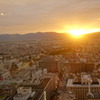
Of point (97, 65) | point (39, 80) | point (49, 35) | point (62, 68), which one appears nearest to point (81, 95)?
point (39, 80)

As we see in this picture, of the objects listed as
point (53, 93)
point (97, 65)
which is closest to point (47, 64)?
point (97, 65)

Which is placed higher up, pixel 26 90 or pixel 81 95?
pixel 26 90

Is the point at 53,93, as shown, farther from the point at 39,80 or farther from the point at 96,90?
the point at 96,90

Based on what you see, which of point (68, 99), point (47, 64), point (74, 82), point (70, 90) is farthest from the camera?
point (47, 64)

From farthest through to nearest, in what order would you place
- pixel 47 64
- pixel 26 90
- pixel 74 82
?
1. pixel 47 64
2. pixel 74 82
3. pixel 26 90

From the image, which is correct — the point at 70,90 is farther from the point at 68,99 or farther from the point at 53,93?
the point at 68,99

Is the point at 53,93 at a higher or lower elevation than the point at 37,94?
lower

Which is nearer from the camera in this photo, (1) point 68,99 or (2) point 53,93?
(1) point 68,99

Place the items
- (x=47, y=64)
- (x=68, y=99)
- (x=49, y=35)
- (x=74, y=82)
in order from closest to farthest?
1. (x=68, y=99)
2. (x=74, y=82)
3. (x=47, y=64)
4. (x=49, y=35)

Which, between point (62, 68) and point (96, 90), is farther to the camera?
point (62, 68)
